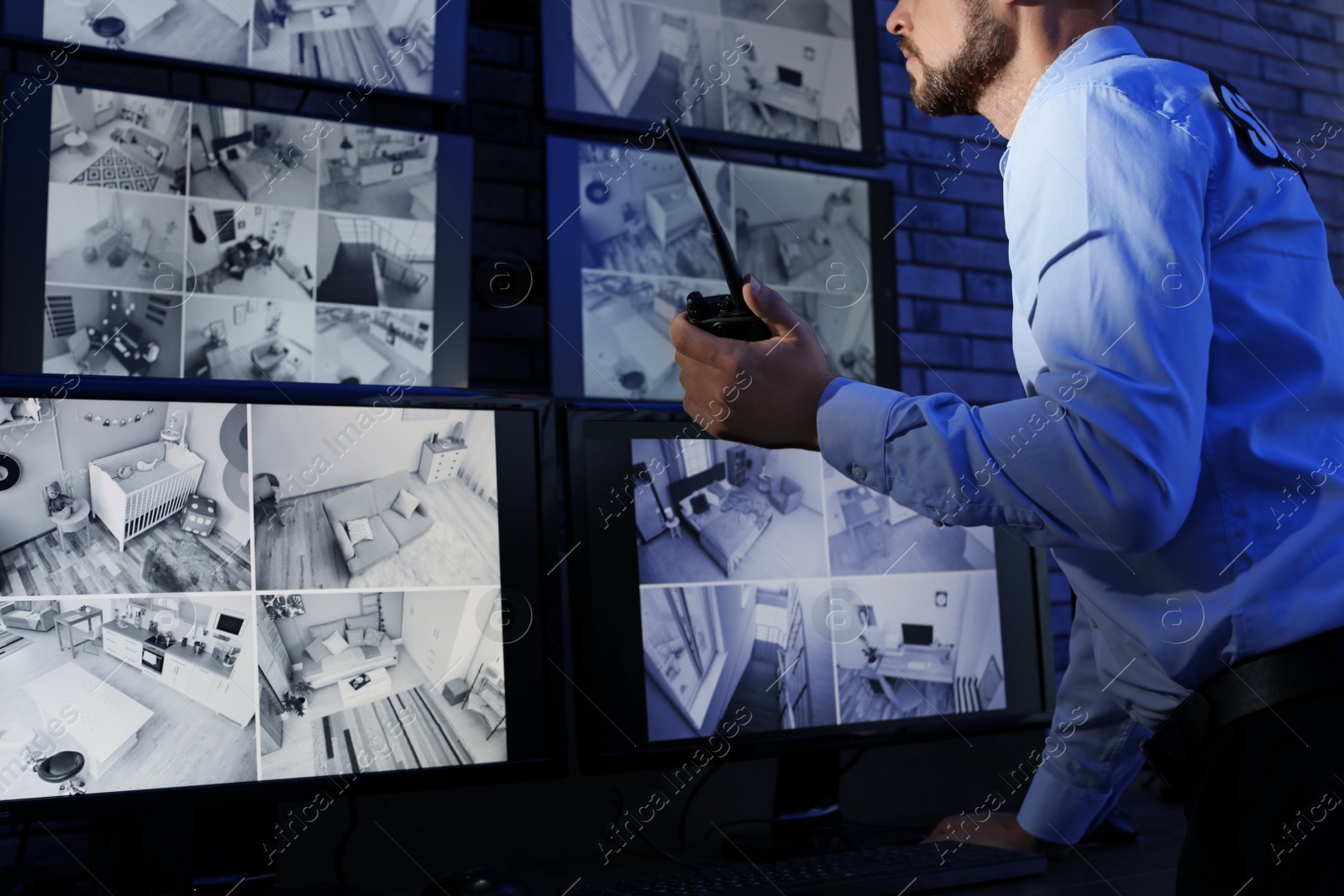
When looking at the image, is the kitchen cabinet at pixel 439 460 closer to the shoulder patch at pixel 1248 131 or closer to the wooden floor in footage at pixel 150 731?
the wooden floor in footage at pixel 150 731

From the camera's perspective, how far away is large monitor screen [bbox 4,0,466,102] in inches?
54.1

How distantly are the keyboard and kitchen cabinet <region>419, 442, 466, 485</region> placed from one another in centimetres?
45

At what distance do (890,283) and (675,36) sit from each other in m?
0.58

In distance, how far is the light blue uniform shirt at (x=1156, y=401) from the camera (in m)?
0.71

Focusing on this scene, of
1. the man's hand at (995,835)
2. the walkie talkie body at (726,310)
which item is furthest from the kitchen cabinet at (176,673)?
the man's hand at (995,835)

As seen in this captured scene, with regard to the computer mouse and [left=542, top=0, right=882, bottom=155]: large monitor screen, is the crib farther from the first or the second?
[left=542, top=0, right=882, bottom=155]: large monitor screen

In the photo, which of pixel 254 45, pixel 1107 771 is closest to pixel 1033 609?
pixel 1107 771

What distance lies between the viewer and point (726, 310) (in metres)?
0.89

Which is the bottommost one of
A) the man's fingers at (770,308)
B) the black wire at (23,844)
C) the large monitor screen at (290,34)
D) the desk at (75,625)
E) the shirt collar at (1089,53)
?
the black wire at (23,844)

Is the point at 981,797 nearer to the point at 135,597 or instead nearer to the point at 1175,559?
the point at 1175,559

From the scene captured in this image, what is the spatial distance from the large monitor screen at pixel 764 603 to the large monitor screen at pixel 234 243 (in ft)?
1.38

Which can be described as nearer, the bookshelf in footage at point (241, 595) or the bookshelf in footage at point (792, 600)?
the bookshelf in footage at point (241, 595)

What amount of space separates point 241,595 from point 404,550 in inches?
6.4

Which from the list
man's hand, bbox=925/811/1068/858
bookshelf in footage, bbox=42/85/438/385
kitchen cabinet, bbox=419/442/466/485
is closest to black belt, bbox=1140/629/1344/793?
man's hand, bbox=925/811/1068/858
